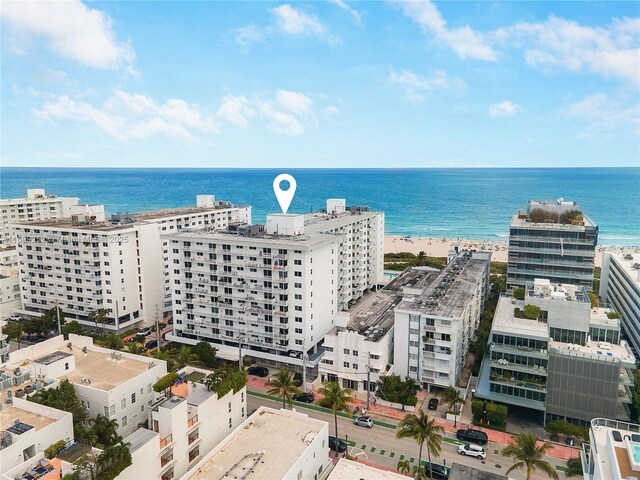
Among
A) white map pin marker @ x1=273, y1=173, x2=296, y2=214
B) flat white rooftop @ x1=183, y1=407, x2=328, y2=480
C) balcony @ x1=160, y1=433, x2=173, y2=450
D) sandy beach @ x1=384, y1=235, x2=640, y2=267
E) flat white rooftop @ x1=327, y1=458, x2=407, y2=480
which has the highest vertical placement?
white map pin marker @ x1=273, y1=173, x2=296, y2=214

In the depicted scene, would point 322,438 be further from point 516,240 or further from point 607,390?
point 516,240

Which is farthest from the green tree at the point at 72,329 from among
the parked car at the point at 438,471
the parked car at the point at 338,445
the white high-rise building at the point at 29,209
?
the white high-rise building at the point at 29,209

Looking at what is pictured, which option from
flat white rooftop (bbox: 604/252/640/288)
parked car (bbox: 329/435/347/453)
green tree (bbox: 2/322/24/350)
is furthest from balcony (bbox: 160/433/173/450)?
flat white rooftop (bbox: 604/252/640/288)

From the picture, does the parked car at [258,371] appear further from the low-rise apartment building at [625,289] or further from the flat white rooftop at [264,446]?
the low-rise apartment building at [625,289]

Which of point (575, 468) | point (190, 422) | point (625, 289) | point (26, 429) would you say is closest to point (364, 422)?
point (575, 468)

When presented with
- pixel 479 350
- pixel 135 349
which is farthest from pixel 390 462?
pixel 135 349

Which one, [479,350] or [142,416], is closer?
[142,416]

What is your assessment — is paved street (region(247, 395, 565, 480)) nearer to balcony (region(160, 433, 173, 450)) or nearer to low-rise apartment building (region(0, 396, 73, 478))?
balcony (region(160, 433, 173, 450))
